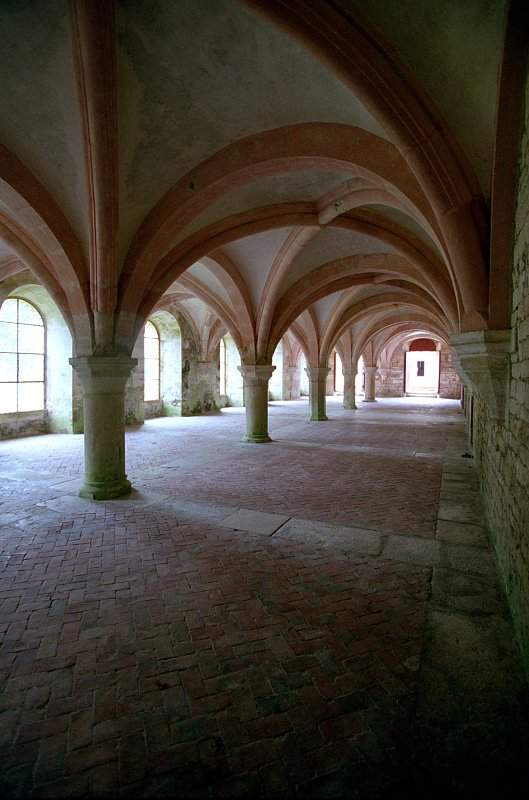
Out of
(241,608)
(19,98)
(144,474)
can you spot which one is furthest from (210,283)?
(241,608)

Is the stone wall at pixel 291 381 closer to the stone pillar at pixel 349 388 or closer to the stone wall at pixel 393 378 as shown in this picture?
the stone pillar at pixel 349 388

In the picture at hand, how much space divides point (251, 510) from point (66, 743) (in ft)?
11.0

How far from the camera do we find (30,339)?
1160 centimetres

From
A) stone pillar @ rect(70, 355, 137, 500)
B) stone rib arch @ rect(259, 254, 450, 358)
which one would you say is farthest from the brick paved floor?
stone rib arch @ rect(259, 254, 450, 358)

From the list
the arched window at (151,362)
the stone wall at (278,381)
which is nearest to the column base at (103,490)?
the arched window at (151,362)

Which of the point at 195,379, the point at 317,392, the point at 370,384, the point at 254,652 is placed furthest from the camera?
the point at 370,384

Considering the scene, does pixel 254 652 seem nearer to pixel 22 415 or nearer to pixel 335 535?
pixel 335 535

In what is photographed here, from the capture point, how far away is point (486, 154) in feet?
12.5

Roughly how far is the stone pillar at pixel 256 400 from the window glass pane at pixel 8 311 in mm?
6312

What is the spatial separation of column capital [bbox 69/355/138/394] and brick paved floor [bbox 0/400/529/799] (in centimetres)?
155

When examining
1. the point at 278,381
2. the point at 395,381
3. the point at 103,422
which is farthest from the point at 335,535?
the point at 395,381

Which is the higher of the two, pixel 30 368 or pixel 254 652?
pixel 30 368

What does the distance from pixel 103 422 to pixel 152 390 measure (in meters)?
11.2

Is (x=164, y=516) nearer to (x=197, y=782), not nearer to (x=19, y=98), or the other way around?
(x=197, y=782)
